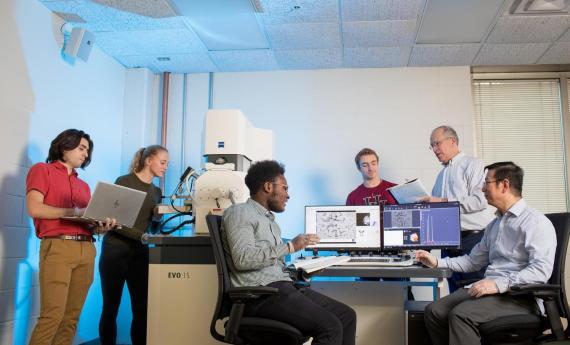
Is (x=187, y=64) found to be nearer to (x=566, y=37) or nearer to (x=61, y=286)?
(x=61, y=286)

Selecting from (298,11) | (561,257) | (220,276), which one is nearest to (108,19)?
(298,11)

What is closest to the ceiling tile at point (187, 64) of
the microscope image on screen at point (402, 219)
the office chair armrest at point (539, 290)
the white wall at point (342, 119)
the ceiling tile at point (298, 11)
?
the white wall at point (342, 119)

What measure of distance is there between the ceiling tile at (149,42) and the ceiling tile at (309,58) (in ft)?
2.28

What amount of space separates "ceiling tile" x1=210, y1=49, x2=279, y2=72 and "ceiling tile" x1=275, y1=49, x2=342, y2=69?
89 millimetres

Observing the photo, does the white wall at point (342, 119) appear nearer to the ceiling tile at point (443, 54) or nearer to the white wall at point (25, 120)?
the ceiling tile at point (443, 54)

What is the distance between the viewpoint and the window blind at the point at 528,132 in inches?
177

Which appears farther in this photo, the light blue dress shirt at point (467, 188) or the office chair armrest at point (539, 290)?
the light blue dress shirt at point (467, 188)

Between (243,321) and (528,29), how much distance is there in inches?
122

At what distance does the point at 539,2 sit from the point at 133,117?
3294mm

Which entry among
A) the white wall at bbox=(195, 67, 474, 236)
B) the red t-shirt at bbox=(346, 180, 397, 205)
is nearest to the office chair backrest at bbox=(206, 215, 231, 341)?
the red t-shirt at bbox=(346, 180, 397, 205)

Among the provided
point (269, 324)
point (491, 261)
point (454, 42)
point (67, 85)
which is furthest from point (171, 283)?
point (454, 42)

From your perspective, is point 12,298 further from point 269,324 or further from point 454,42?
point 454,42

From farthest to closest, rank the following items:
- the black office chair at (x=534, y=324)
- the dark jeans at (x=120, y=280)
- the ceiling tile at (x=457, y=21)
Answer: the ceiling tile at (x=457, y=21) → the dark jeans at (x=120, y=280) → the black office chair at (x=534, y=324)

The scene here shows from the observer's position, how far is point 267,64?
4.53 m
